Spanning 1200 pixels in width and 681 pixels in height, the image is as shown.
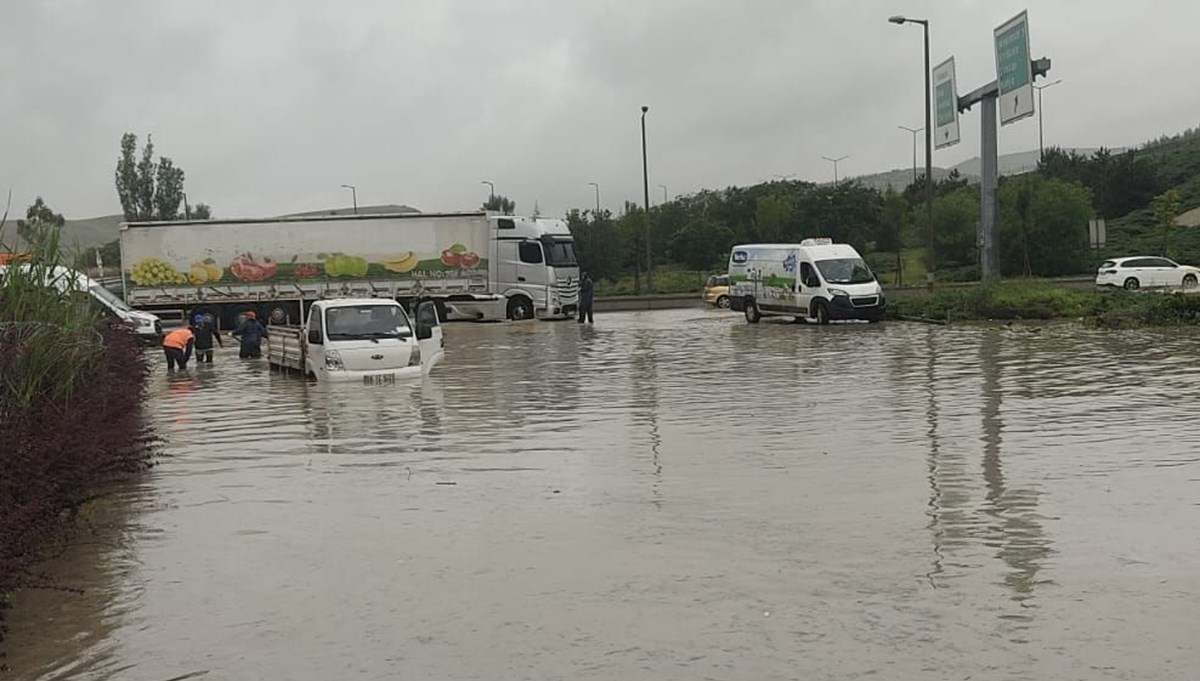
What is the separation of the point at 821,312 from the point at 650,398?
61.0ft

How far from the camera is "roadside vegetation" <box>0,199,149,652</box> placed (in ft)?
24.7

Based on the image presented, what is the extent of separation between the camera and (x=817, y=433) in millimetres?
14055

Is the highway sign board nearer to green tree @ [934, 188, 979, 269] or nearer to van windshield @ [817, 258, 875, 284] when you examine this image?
van windshield @ [817, 258, 875, 284]

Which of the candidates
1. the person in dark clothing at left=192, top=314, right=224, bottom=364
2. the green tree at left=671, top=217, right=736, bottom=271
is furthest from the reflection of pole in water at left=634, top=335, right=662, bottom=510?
the green tree at left=671, top=217, right=736, bottom=271

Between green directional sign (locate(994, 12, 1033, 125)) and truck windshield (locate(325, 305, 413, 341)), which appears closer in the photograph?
truck windshield (locate(325, 305, 413, 341))

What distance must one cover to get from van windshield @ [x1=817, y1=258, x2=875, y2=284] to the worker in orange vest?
17336 millimetres

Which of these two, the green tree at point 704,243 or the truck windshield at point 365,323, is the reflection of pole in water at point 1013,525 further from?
the green tree at point 704,243

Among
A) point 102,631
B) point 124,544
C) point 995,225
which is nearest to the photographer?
point 102,631

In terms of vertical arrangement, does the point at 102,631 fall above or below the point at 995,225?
below

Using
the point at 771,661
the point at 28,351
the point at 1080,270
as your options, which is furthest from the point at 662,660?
the point at 1080,270

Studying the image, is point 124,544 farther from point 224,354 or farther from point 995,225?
point 995,225

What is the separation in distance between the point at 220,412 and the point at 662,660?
1329cm

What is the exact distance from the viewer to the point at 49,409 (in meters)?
9.80

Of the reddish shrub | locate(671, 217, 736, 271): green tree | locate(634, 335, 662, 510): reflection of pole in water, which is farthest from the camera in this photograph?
locate(671, 217, 736, 271): green tree
